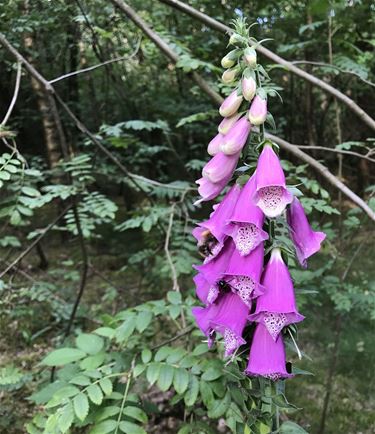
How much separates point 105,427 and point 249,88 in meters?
1.29

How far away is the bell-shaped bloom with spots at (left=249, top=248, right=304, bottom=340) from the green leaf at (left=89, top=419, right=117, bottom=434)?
84 cm

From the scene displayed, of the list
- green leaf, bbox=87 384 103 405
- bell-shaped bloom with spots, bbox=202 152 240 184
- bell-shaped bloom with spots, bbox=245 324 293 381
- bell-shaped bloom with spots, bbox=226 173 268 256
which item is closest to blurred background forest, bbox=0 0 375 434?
green leaf, bbox=87 384 103 405

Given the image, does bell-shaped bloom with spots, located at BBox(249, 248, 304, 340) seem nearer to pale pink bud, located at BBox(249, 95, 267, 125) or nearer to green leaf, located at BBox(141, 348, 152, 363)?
pale pink bud, located at BBox(249, 95, 267, 125)

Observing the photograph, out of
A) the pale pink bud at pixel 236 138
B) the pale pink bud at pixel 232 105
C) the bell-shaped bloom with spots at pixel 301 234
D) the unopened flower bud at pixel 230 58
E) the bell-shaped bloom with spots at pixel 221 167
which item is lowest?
→ the bell-shaped bloom with spots at pixel 301 234

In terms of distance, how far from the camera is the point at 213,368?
185 cm

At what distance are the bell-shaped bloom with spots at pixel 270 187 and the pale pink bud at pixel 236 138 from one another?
0.22ft

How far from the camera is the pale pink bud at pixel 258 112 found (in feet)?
3.74

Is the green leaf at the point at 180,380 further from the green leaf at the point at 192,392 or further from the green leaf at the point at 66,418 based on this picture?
the green leaf at the point at 66,418

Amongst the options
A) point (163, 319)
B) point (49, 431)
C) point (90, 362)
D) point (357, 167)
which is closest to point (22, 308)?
point (163, 319)

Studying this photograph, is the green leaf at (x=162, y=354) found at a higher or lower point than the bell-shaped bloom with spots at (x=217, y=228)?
lower

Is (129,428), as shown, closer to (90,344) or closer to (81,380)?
(81,380)

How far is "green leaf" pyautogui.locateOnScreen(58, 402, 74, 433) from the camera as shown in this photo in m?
1.61

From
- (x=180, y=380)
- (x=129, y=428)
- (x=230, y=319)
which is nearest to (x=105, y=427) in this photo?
(x=129, y=428)

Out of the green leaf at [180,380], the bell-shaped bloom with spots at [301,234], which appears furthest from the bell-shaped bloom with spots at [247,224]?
the green leaf at [180,380]
